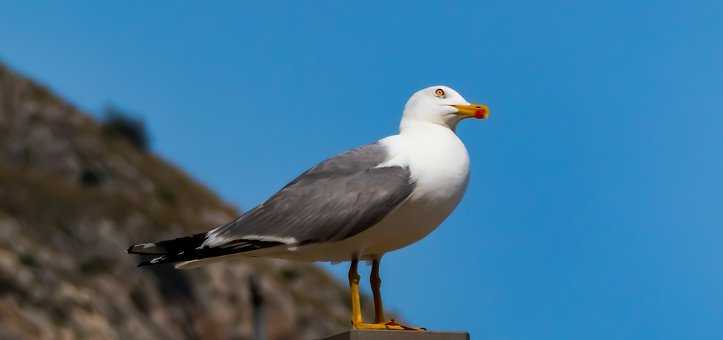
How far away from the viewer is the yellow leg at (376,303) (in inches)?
354

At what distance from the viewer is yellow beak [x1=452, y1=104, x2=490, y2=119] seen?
9602 mm

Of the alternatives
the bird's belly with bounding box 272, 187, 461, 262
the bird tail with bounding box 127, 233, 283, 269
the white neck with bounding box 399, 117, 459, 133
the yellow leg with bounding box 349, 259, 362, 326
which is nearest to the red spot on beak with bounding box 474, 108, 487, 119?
the white neck with bounding box 399, 117, 459, 133

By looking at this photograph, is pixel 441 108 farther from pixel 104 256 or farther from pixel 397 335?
pixel 104 256

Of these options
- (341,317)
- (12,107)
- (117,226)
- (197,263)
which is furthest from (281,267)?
(197,263)

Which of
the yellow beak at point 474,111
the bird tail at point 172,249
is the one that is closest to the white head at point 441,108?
the yellow beak at point 474,111

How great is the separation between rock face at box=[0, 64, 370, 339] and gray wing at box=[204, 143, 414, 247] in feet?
109

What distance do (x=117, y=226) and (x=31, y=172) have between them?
24.8ft

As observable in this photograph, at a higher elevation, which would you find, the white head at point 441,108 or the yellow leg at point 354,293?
the white head at point 441,108

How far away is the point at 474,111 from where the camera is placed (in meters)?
9.62

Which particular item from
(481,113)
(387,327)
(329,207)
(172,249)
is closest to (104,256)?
(172,249)

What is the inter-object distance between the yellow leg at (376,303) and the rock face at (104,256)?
3314 centimetres

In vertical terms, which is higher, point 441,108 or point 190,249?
point 441,108

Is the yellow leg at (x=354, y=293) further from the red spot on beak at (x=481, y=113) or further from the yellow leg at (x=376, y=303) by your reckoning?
the red spot on beak at (x=481, y=113)

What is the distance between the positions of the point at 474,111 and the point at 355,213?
1366 millimetres
